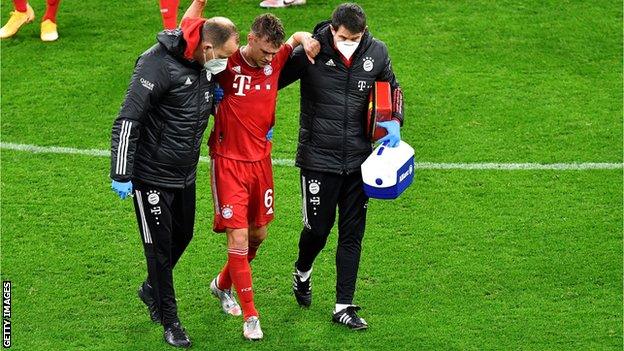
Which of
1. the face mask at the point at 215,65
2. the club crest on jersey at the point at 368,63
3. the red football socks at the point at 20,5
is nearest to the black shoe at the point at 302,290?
the club crest on jersey at the point at 368,63

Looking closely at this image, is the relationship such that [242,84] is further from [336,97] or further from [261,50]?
[336,97]

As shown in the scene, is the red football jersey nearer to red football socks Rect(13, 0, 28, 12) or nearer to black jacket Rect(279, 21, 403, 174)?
black jacket Rect(279, 21, 403, 174)

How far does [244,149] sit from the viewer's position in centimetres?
868

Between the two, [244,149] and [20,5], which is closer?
[244,149]

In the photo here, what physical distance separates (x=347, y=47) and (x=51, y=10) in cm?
608

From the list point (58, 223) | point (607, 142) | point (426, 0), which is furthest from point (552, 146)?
point (58, 223)

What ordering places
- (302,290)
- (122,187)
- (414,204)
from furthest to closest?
(414,204), (302,290), (122,187)

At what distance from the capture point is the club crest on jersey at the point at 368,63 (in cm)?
874

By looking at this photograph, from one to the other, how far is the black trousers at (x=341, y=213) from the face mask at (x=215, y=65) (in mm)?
993

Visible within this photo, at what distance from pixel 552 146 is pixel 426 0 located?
10.9 ft

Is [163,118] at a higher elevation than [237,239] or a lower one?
higher

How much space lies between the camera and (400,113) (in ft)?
29.0

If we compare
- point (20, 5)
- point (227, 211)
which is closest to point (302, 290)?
point (227, 211)

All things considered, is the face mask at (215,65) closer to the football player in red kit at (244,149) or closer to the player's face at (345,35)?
the football player in red kit at (244,149)
